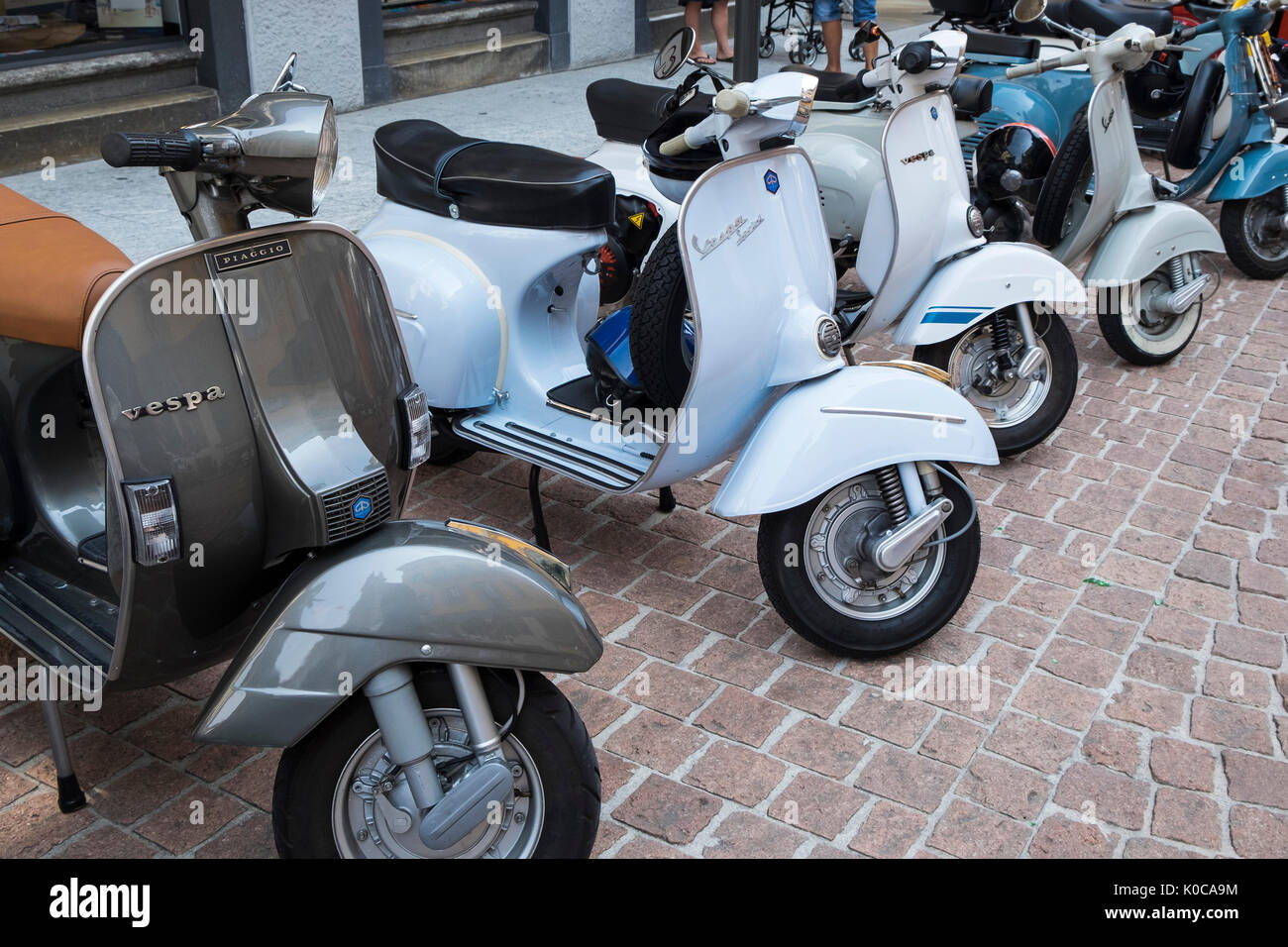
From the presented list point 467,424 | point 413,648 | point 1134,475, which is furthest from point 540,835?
point 1134,475

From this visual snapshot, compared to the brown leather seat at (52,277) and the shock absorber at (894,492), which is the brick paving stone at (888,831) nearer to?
the shock absorber at (894,492)

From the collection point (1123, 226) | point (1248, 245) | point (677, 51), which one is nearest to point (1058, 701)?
point (677, 51)

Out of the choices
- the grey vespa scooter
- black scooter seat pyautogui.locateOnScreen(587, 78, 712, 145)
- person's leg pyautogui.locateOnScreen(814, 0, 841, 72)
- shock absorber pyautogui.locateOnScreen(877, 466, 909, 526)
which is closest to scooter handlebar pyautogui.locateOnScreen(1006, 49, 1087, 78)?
black scooter seat pyautogui.locateOnScreen(587, 78, 712, 145)

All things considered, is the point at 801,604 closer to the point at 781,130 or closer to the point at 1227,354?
the point at 781,130

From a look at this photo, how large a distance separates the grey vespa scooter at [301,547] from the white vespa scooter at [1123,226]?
3365 millimetres

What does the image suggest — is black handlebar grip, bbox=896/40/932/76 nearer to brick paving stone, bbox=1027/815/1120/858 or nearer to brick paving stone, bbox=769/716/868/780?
brick paving stone, bbox=769/716/868/780

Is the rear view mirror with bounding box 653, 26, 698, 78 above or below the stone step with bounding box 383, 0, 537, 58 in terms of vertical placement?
above

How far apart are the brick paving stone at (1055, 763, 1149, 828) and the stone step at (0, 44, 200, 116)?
637 centimetres

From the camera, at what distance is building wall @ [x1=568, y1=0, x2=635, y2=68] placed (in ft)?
32.9

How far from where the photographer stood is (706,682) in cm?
336

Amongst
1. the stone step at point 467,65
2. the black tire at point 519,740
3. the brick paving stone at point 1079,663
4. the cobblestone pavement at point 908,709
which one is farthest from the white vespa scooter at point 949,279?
the stone step at point 467,65

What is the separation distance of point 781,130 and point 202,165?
5.26 feet

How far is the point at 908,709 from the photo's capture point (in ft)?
10.7

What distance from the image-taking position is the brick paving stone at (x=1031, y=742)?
3.08m
